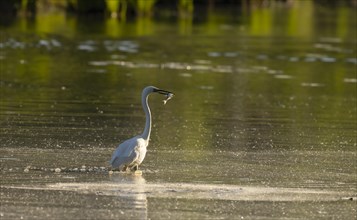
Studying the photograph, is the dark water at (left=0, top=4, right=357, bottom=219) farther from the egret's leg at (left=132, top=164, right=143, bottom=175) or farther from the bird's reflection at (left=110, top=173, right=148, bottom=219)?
the egret's leg at (left=132, top=164, right=143, bottom=175)

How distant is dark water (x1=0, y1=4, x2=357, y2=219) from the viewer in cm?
1223

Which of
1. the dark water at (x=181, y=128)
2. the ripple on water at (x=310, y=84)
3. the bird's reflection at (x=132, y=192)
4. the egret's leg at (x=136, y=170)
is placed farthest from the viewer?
the ripple on water at (x=310, y=84)

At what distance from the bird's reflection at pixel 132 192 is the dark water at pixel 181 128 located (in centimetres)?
1

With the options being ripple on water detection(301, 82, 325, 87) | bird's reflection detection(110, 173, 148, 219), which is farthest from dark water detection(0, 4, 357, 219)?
ripple on water detection(301, 82, 325, 87)

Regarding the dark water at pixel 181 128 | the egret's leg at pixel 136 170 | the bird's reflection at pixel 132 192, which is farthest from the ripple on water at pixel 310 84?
the bird's reflection at pixel 132 192

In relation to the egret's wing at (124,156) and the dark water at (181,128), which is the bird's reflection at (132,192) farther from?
the egret's wing at (124,156)

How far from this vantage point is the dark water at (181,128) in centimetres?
1223

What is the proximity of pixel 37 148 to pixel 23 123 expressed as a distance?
103 inches

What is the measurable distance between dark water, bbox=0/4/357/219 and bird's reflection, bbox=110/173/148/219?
0.01 metres

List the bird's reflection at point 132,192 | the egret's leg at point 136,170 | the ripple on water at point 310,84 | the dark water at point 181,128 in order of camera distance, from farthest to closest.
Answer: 1. the ripple on water at point 310,84
2. the egret's leg at point 136,170
3. the dark water at point 181,128
4. the bird's reflection at point 132,192

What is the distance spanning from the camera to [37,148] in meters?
15.5

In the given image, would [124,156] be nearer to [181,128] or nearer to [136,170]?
[136,170]

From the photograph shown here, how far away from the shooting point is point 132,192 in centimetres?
1264

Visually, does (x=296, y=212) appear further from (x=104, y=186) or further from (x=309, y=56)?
(x=309, y=56)
